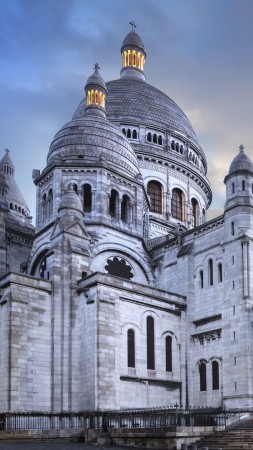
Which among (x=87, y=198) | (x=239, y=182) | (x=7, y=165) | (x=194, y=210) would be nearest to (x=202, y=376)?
(x=239, y=182)

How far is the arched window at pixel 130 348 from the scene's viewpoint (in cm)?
4256

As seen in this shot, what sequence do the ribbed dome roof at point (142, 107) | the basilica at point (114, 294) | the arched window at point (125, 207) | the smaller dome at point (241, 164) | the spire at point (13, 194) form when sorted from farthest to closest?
1. the spire at point (13, 194)
2. the ribbed dome roof at point (142, 107)
3. the arched window at point (125, 207)
4. the smaller dome at point (241, 164)
5. the basilica at point (114, 294)

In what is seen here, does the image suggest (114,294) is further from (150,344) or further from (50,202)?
(50,202)

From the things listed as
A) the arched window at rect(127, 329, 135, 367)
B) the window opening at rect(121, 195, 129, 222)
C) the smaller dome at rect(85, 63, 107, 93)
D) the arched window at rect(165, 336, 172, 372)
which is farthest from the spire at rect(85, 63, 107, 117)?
the arched window at rect(127, 329, 135, 367)

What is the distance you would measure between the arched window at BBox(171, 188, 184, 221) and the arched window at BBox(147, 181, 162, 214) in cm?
190

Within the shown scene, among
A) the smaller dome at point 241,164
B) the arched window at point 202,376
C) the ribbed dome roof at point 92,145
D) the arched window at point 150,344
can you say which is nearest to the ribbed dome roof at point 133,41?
the ribbed dome roof at point 92,145

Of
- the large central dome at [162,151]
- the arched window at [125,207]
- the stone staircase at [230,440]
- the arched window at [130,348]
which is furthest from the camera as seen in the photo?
the large central dome at [162,151]

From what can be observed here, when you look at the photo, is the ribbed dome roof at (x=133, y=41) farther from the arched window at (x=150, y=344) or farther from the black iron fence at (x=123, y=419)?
the black iron fence at (x=123, y=419)

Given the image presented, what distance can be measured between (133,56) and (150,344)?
5319 cm

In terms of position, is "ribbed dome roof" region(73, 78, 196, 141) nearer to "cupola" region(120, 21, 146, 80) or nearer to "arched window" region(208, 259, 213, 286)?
"cupola" region(120, 21, 146, 80)

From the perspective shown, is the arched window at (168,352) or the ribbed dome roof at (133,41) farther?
the ribbed dome roof at (133,41)

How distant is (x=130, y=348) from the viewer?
4288 centimetres

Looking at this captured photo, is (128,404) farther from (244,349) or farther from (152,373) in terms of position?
(244,349)

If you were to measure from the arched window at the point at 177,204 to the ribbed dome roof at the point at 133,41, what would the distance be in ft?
91.6
